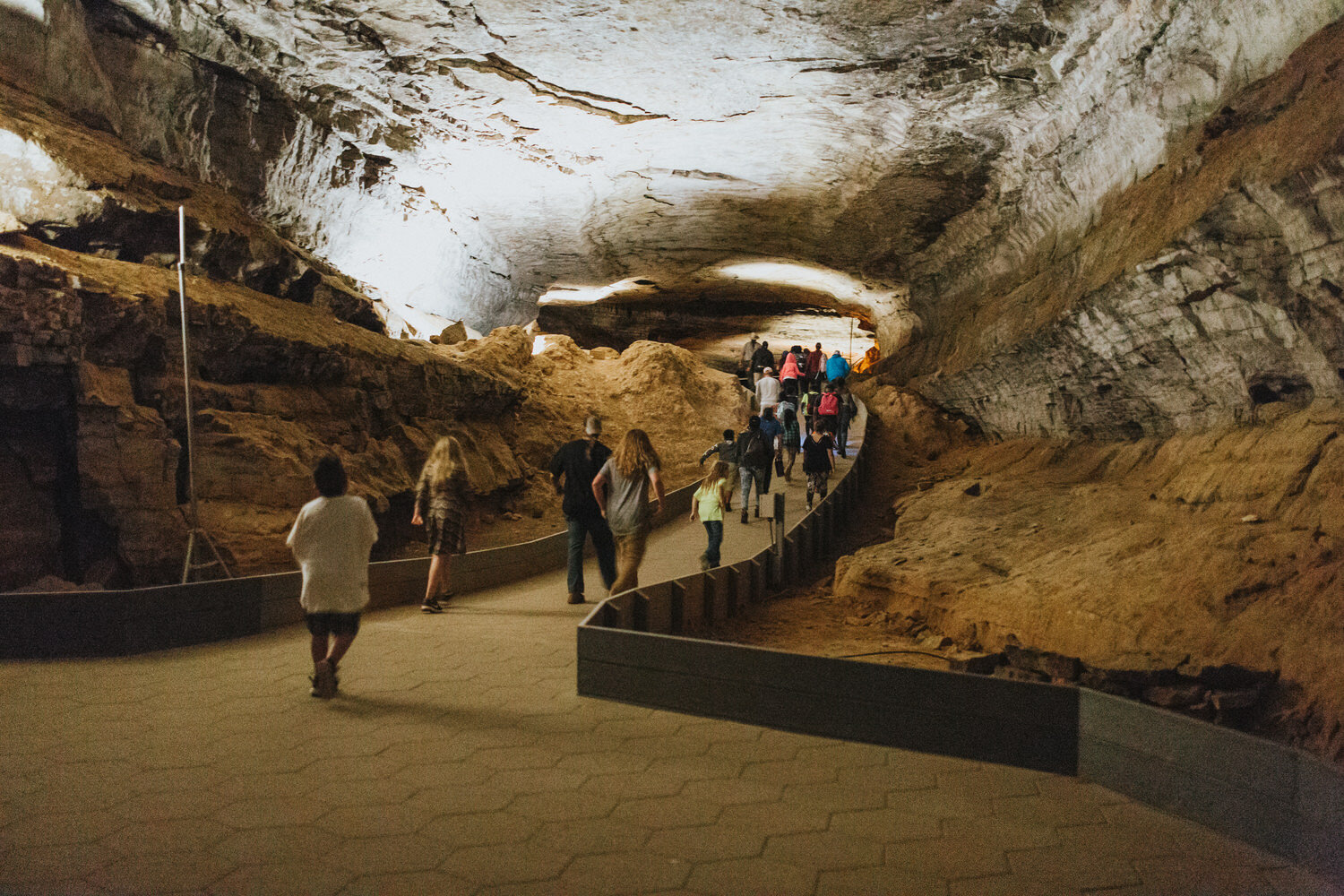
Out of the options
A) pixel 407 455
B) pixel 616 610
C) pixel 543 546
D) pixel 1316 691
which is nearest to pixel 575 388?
pixel 407 455

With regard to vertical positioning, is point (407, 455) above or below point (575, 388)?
below

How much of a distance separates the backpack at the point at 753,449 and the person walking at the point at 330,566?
23.9 feet

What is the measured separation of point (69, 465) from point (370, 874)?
7166 mm

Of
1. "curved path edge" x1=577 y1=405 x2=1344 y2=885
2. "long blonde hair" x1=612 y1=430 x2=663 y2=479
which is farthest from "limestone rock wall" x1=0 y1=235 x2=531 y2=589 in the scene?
"curved path edge" x1=577 y1=405 x2=1344 y2=885

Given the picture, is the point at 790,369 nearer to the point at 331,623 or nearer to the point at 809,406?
the point at 809,406

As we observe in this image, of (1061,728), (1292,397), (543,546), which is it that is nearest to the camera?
(1061,728)

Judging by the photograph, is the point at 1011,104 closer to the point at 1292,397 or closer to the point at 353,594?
the point at 1292,397

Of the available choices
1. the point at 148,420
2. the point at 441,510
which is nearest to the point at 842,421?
the point at 441,510

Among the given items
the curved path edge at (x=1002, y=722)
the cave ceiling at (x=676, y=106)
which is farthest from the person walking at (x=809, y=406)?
the curved path edge at (x=1002, y=722)

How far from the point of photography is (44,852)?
3.03 m

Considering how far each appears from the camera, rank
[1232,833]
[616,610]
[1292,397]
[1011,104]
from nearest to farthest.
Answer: [1232,833], [616,610], [1292,397], [1011,104]

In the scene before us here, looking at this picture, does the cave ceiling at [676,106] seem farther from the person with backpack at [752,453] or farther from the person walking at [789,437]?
the person with backpack at [752,453]

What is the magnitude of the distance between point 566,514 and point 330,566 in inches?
116

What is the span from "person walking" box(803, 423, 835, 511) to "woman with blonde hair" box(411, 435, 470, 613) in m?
6.03
